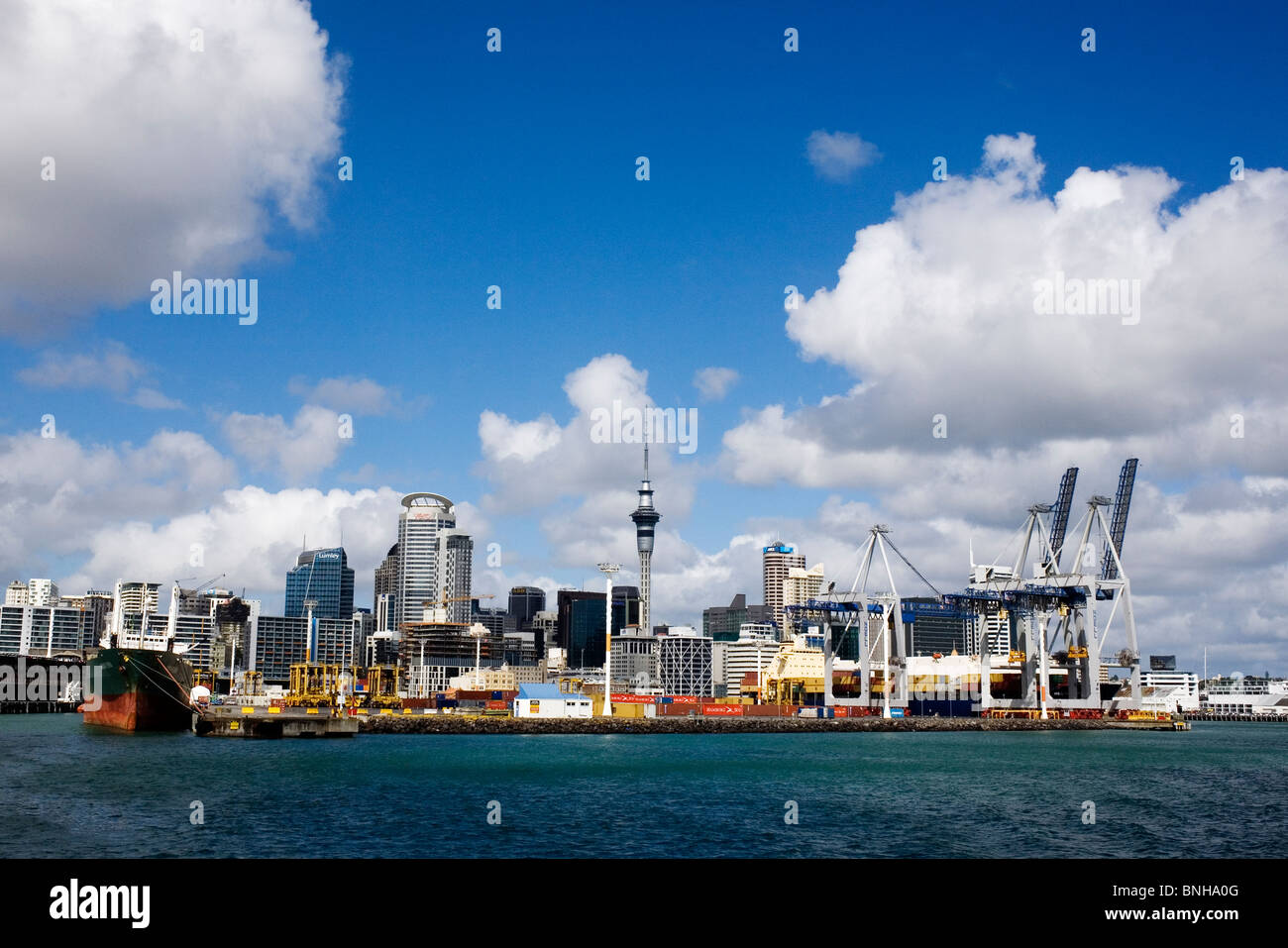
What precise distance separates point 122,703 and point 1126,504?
122 m

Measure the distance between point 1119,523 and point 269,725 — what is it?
10899cm

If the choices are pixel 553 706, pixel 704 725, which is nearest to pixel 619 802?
pixel 704 725

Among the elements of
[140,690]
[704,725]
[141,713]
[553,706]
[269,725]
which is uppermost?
[140,690]

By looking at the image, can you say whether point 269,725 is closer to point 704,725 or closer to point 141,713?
point 141,713

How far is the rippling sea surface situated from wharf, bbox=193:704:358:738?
8.86 meters

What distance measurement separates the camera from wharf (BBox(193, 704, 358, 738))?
87.1 m

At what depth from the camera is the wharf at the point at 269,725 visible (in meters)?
87.1

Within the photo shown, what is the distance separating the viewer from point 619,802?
4228cm

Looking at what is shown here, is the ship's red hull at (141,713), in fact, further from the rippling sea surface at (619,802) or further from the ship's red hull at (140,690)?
the rippling sea surface at (619,802)

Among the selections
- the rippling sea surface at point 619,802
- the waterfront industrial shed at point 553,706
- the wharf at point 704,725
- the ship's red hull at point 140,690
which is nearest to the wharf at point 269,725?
the ship's red hull at point 140,690

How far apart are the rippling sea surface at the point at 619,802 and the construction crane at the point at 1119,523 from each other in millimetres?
60173

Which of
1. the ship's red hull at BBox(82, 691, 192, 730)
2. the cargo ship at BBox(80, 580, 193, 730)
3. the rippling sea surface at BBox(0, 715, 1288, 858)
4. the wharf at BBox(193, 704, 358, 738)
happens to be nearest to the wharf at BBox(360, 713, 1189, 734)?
the wharf at BBox(193, 704, 358, 738)
